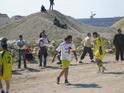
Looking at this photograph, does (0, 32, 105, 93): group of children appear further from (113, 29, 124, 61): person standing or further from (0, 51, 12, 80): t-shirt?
(113, 29, 124, 61): person standing

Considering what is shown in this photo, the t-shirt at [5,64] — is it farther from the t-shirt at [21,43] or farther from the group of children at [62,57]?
the t-shirt at [21,43]

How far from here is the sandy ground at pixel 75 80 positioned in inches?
614

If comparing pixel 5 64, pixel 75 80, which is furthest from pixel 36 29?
pixel 5 64

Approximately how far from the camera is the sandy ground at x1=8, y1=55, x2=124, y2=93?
15.6 metres

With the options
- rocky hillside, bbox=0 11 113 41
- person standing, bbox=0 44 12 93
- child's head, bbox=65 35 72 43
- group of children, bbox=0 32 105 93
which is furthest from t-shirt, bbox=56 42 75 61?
rocky hillside, bbox=0 11 113 41

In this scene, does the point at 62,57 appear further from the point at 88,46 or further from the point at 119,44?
the point at 88,46

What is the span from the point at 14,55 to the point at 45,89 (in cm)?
1091

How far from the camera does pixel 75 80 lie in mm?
17484

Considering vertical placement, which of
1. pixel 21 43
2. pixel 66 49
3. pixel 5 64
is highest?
pixel 21 43

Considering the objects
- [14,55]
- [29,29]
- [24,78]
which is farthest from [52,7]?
[24,78]

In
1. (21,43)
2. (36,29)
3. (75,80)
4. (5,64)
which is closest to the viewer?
(5,64)

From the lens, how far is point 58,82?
16.7m

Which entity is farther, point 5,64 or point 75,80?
point 75,80

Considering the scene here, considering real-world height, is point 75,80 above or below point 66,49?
below
